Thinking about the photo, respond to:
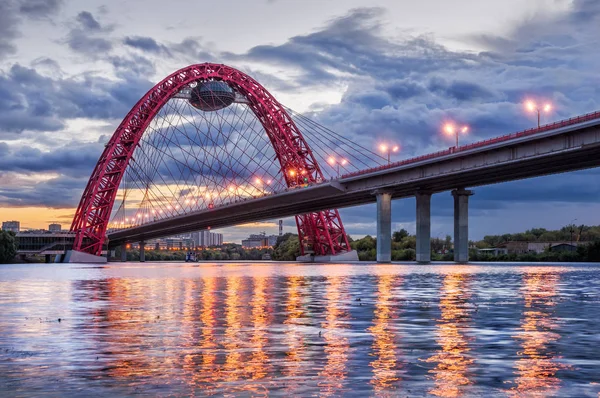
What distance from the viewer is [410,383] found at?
1004cm

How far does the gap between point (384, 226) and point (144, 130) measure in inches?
1912

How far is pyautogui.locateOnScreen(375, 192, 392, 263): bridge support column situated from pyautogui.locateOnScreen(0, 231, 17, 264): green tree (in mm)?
65809

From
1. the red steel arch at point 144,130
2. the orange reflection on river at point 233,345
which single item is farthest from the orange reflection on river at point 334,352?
the red steel arch at point 144,130

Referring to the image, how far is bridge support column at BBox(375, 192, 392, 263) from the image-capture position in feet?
345

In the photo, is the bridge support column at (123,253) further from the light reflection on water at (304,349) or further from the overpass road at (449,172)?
the light reflection on water at (304,349)

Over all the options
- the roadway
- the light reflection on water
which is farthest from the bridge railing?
the light reflection on water

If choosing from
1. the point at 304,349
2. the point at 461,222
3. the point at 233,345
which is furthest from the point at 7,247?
the point at 304,349

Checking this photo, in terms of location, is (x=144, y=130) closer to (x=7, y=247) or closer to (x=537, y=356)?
→ (x=7, y=247)

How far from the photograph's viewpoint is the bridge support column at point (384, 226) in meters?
105

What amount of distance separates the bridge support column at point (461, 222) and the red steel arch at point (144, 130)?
2963cm

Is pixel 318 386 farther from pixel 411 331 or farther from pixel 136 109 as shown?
pixel 136 109

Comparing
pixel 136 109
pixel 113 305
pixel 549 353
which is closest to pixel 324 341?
pixel 549 353

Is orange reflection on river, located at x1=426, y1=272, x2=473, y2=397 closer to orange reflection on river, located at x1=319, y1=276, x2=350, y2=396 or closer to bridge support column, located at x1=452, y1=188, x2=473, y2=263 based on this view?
orange reflection on river, located at x1=319, y1=276, x2=350, y2=396

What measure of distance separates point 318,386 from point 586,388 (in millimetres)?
3174
